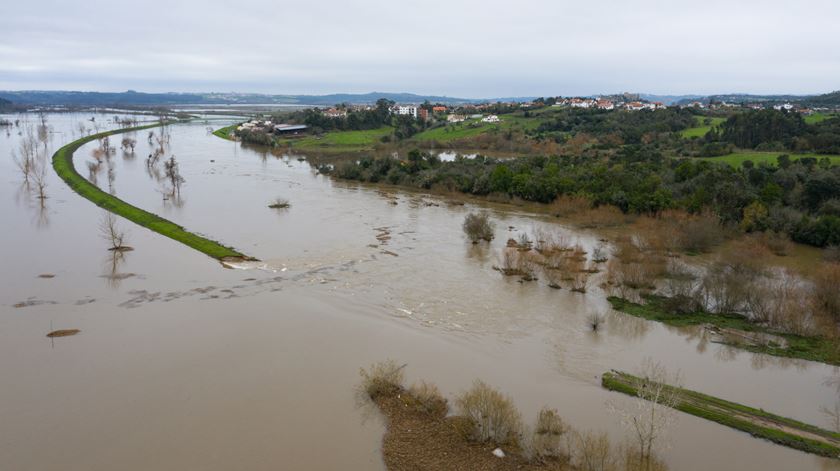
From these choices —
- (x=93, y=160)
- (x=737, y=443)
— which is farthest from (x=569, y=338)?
(x=93, y=160)

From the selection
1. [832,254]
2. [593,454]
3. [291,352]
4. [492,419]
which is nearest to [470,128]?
[832,254]

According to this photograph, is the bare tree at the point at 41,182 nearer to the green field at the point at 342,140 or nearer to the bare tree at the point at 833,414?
the green field at the point at 342,140

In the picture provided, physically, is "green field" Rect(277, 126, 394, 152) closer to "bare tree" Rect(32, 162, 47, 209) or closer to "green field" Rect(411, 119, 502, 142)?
"green field" Rect(411, 119, 502, 142)

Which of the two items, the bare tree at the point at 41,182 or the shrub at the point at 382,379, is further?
the bare tree at the point at 41,182

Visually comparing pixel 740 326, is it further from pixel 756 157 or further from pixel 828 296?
pixel 756 157

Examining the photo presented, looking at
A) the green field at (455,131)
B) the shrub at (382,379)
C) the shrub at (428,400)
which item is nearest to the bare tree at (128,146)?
the green field at (455,131)

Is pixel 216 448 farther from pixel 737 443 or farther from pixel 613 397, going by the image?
pixel 737 443
